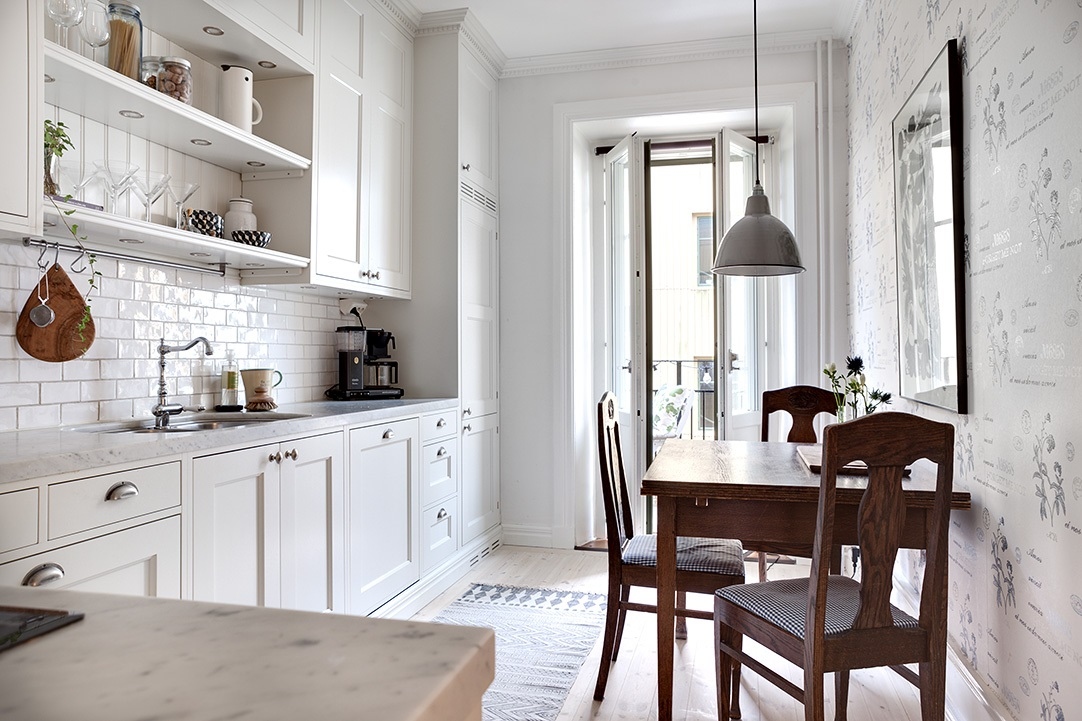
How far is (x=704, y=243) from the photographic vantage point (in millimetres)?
4559

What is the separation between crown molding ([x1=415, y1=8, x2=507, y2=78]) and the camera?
3.70 metres

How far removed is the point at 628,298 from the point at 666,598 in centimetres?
256

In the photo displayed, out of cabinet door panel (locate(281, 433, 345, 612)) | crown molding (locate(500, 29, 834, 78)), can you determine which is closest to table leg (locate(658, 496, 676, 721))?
cabinet door panel (locate(281, 433, 345, 612))

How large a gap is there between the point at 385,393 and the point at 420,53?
1.82 meters

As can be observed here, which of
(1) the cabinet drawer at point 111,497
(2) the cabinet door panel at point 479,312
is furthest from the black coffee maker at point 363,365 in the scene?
(1) the cabinet drawer at point 111,497

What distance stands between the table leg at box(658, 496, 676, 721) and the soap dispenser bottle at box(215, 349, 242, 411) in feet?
5.51

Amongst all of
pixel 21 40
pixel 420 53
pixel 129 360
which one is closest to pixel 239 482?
pixel 129 360

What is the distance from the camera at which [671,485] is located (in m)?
2.08

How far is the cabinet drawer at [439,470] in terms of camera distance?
3329 millimetres

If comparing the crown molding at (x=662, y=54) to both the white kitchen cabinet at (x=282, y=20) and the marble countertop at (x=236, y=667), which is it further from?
the marble countertop at (x=236, y=667)

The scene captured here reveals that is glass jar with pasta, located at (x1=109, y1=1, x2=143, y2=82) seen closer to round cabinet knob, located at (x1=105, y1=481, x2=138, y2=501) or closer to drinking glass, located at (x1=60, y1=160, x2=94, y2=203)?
drinking glass, located at (x1=60, y1=160, x2=94, y2=203)

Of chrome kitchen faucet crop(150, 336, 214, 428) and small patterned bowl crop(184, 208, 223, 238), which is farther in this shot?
small patterned bowl crop(184, 208, 223, 238)

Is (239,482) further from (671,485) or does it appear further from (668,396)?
(668,396)

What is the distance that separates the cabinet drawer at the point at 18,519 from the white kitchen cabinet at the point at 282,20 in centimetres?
166
